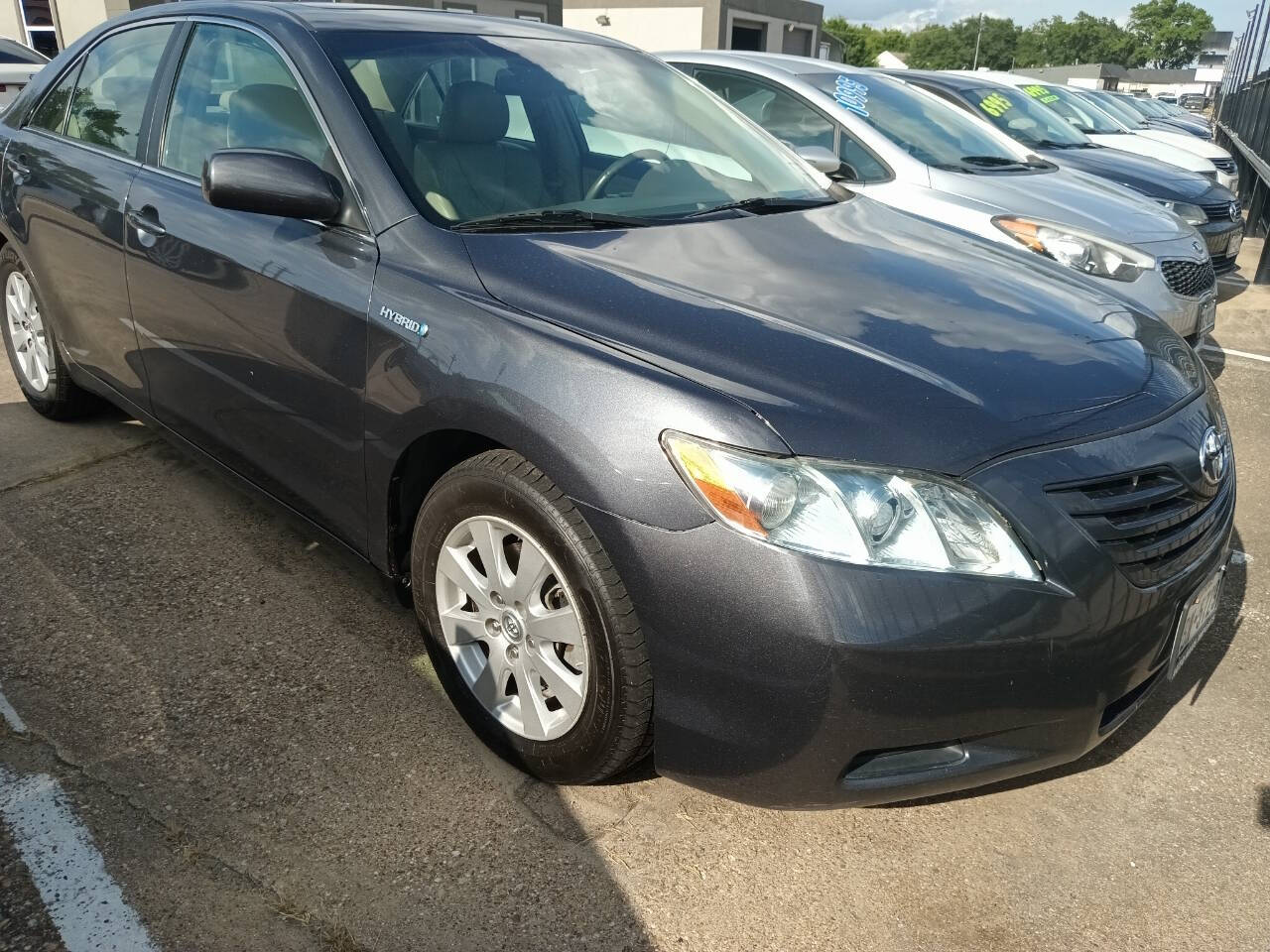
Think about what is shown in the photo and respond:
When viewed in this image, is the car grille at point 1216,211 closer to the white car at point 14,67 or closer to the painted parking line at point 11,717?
the painted parking line at point 11,717

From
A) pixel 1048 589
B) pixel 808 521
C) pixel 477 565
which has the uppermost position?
pixel 808 521

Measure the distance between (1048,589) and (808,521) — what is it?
469mm

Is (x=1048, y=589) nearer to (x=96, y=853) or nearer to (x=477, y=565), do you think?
(x=477, y=565)

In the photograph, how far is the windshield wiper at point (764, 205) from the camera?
9.78 feet

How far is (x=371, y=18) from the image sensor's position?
10.1 ft

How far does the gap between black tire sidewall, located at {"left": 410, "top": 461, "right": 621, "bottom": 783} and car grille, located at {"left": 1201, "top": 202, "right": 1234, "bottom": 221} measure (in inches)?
Result: 305

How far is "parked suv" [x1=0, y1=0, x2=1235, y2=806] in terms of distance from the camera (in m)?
1.92

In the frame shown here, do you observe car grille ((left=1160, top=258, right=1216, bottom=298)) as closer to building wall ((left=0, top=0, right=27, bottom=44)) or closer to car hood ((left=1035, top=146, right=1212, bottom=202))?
car hood ((left=1035, top=146, right=1212, bottom=202))

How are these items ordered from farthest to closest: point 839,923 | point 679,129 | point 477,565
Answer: point 679,129, point 477,565, point 839,923

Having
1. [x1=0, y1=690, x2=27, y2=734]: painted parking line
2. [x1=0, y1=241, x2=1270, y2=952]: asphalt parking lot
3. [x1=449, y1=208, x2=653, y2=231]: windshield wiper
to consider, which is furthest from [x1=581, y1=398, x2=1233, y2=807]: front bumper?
[x1=0, y1=690, x2=27, y2=734]: painted parking line

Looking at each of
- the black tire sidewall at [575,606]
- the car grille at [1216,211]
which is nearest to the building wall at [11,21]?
the car grille at [1216,211]

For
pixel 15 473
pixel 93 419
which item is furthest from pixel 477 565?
pixel 93 419

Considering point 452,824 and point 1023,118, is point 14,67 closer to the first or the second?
point 1023,118

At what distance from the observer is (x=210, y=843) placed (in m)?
2.22
